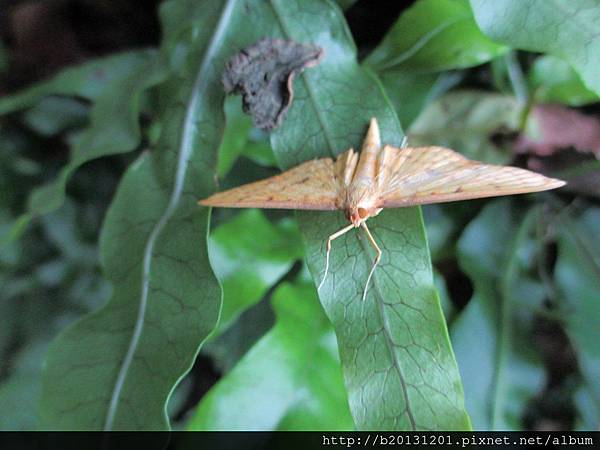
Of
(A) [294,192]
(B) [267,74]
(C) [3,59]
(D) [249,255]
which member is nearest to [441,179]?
(A) [294,192]

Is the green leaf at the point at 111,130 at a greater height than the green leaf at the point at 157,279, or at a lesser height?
greater

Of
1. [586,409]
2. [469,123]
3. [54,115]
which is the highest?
[54,115]

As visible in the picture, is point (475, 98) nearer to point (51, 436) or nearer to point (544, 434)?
point (544, 434)

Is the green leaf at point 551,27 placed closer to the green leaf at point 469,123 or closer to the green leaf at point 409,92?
the green leaf at point 409,92

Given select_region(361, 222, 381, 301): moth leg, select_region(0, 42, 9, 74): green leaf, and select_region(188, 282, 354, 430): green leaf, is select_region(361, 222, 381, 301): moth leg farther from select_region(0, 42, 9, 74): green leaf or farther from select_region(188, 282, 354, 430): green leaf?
select_region(0, 42, 9, 74): green leaf

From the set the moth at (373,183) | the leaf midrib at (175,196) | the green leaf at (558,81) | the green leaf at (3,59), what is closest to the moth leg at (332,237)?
the moth at (373,183)

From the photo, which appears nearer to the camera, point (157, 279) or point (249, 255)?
point (157, 279)

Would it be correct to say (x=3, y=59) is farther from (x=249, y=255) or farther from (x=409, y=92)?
(x=409, y=92)
